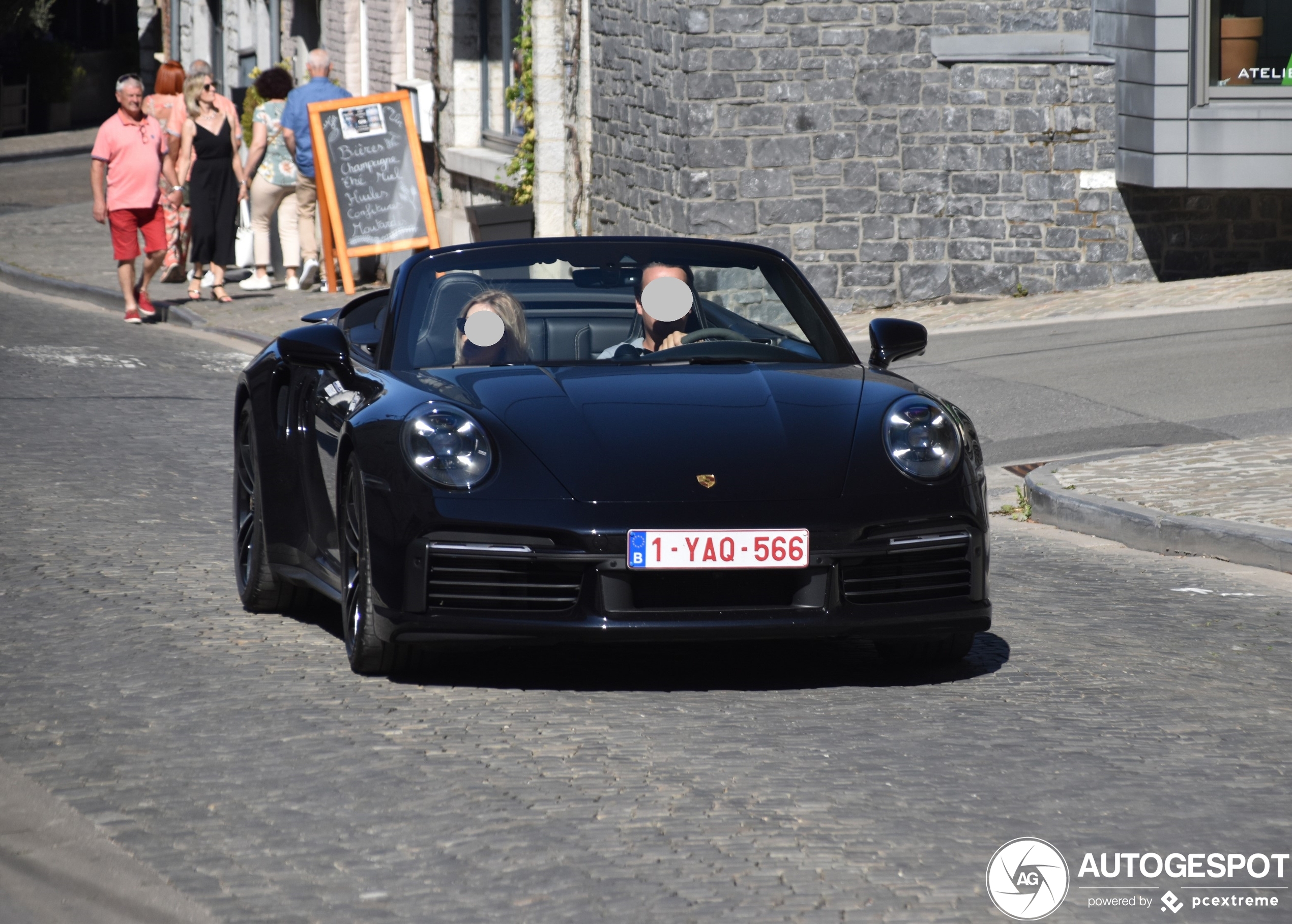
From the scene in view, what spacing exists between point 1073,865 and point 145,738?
7.83 feet

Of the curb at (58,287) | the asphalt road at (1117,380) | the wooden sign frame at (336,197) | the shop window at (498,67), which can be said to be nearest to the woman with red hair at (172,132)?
the curb at (58,287)

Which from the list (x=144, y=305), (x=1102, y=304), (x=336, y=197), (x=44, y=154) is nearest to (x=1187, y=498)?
(x=1102, y=304)

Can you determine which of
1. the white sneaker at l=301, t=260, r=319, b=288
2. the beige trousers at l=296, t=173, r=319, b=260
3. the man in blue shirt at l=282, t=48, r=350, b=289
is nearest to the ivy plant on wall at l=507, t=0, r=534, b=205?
the man in blue shirt at l=282, t=48, r=350, b=289

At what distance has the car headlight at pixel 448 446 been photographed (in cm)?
559

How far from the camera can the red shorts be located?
17.0 m

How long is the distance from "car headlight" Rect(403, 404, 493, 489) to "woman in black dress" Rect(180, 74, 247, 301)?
1362 centimetres

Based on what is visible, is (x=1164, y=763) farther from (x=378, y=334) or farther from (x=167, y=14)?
(x=167, y=14)

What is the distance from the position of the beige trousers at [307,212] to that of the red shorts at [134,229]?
2505 mm

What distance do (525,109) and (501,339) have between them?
572 inches

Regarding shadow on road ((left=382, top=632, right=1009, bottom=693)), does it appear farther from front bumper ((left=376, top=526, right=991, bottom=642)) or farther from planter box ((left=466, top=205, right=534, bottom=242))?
planter box ((left=466, top=205, right=534, bottom=242))

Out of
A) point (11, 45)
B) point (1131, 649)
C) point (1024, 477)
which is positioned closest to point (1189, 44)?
point (1024, 477)

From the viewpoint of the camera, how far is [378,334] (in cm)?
688

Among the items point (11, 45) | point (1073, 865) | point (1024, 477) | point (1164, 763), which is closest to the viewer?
point (1073, 865)

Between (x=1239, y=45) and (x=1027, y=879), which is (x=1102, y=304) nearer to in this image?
(x=1239, y=45)
